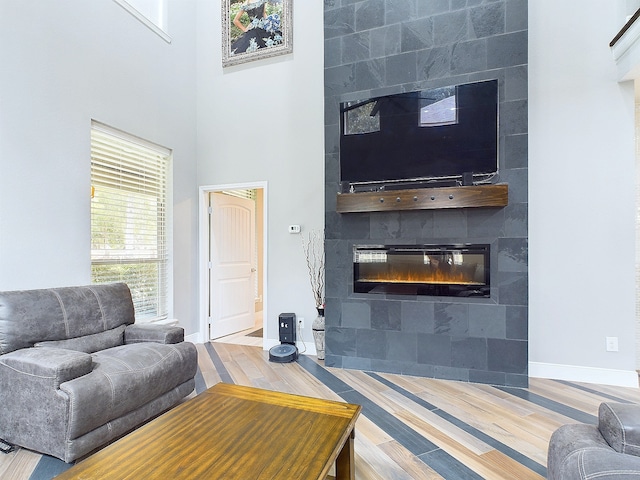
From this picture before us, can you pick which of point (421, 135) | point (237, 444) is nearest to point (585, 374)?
point (421, 135)

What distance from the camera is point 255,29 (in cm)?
443

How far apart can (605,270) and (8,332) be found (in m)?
4.61

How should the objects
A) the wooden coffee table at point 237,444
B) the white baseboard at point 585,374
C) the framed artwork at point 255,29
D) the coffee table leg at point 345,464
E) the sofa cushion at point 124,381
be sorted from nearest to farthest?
the wooden coffee table at point 237,444, the coffee table leg at point 345,464, the sofa cushion at point 124,381, the white baseboard at point 585,374, the framed artwork at point 255,29

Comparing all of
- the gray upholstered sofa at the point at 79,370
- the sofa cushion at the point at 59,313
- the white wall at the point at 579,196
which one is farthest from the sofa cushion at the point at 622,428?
the sofa cushion at the point at 59,313

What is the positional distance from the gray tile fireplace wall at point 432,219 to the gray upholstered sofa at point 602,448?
69.0 inches

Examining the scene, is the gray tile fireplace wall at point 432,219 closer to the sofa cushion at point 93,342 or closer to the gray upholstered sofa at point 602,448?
the gray upholstered sofa at point 602,448

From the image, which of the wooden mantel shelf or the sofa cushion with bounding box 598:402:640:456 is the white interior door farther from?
the sofa cushion with bounding box 598:402:640:456

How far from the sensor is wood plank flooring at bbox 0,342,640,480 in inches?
76.1

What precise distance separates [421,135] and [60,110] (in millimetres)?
3177

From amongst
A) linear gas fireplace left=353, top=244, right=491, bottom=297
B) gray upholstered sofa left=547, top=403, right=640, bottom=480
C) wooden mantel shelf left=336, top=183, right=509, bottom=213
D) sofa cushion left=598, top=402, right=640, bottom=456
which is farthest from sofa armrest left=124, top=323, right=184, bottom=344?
sofa cushion left=598, top=402, right=640, bottom=456

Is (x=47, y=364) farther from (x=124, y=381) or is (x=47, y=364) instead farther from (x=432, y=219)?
(x=432, y=219)

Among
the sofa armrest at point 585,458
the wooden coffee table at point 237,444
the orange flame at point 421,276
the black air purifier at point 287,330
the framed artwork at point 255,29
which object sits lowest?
the black air purifier at point 287,330

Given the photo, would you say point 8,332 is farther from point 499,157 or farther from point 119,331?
point 499,157

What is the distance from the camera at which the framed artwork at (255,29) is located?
4.26 m
